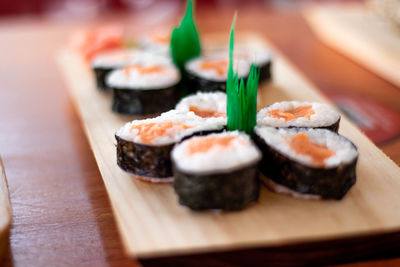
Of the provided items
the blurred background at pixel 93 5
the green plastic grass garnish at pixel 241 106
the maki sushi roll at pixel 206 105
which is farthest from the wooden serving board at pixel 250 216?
the blurred background at pixel 93 5

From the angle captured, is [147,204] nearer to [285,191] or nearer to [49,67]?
[285,191]

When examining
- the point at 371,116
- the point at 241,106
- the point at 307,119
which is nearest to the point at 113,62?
the point at 241,106

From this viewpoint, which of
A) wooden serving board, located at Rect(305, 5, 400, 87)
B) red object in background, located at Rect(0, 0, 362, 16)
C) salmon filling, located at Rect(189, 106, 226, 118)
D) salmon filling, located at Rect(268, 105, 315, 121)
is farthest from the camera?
red object in background, located at Rect(0, 0, 362, 16)

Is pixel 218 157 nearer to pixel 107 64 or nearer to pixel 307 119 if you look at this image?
pixel 307 119

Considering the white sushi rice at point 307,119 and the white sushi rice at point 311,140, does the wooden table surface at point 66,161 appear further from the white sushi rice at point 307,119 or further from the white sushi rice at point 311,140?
the white sushi rice at point 307,119

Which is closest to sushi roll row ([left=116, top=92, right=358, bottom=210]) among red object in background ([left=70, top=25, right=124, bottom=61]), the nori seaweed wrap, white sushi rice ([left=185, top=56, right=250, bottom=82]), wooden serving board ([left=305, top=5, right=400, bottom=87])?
white sushi rice ([left=185, top=56, right=250, bottom=82])

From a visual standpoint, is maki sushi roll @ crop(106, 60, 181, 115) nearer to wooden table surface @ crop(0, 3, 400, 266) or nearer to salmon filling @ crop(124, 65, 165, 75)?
salmon filling @ crop(124, 65, 165, 75)
